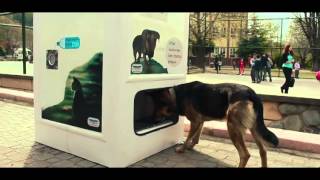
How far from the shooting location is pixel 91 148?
180 inches

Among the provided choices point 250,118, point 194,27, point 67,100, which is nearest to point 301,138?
point 250,118

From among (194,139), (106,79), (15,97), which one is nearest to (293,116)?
(194,139)

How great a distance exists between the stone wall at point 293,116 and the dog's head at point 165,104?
3101 millimetres

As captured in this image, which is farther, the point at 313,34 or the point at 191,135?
the point at 313,34

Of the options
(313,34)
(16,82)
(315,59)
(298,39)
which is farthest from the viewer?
(298,39)

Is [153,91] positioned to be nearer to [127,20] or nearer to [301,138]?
[127,20]

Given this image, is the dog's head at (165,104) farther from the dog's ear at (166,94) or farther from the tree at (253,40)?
the tree at (253,40)

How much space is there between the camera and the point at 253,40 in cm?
3241

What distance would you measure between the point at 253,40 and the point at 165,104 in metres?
29.0

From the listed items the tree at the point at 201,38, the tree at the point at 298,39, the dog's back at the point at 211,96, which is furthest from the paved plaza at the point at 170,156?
→ the tree at the point at 298,39

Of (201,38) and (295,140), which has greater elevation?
(201,38)

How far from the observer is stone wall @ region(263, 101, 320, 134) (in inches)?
281

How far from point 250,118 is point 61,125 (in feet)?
8.76

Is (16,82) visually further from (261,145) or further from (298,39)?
(298,39)
